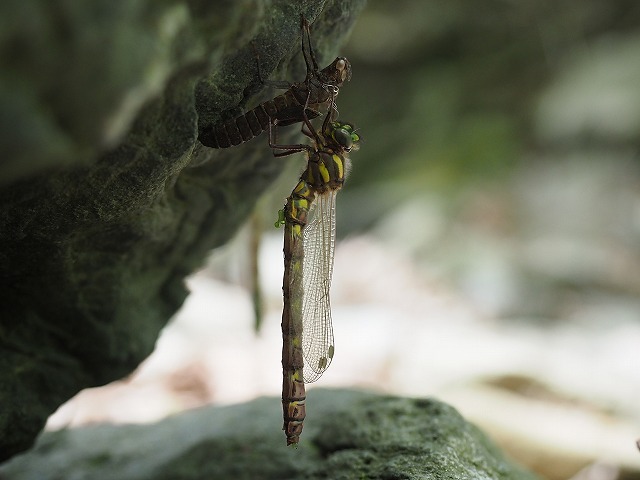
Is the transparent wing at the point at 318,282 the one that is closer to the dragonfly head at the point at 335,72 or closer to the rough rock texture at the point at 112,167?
the rough rock texture at the point at 112,167

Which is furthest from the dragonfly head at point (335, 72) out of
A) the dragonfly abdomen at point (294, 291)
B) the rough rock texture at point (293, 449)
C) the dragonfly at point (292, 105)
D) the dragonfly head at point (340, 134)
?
the rough rock texture at point (293, 449)

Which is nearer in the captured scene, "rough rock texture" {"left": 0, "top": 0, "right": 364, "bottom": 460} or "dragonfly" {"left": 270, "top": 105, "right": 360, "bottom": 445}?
A: "rough rock texture" {"left": 0, "top": 0, "right": 364, "bottom": 460}

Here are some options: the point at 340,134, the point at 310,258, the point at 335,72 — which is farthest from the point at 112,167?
the point at 310,258

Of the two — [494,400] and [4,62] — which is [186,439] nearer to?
[4,62]

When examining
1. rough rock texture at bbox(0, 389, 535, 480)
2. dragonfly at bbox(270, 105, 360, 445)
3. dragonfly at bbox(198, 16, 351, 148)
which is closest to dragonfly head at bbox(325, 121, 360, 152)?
dragonfly at bbox(270, 105, 360, 445)

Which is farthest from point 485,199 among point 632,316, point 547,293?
point 632,316

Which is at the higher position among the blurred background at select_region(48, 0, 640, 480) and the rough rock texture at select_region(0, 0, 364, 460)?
the blurred background at select_region(48, 0, 640, 480)

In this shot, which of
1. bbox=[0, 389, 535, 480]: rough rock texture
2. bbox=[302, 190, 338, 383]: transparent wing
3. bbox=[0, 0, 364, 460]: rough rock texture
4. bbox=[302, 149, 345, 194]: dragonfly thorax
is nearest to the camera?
bbox=[0, 0, 364, 460]: rough rock texture

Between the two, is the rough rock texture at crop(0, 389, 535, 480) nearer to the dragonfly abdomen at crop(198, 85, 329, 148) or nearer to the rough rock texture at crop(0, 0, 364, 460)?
the rough rock texture at crop(0, 0, 364, 460)
